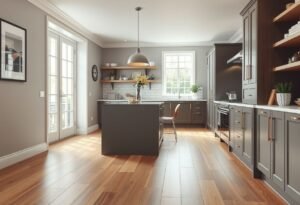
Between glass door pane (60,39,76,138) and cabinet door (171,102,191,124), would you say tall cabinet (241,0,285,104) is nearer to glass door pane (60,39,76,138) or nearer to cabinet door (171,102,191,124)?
glass door pane (60,39,76,138)

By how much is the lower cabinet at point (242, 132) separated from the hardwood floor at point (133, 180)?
0.60ft

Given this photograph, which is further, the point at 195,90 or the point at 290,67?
the point at 195,90

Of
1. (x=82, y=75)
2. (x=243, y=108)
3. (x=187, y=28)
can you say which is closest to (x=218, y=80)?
(x=187, y=28)

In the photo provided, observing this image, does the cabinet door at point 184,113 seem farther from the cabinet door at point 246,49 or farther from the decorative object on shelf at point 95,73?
the cabinet door at point 246,49

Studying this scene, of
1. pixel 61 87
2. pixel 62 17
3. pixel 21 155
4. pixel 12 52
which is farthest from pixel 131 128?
pixel 62 17

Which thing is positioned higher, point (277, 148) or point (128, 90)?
point (128, 90)

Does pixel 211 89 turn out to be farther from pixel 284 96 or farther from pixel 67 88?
pixel 284 96

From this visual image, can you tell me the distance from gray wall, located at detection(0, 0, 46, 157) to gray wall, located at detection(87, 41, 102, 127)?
271 cm

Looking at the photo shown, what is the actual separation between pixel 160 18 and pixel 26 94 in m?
3.22

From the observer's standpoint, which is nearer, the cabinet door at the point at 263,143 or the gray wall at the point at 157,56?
the cabinet door at the point at 263,143

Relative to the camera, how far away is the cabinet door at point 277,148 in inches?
103

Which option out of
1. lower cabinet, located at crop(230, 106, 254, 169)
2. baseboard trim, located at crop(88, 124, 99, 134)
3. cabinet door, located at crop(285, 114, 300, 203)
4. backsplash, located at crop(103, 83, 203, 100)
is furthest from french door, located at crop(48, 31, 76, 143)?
cabinet door, located at crop(285, 114, 300, 203)

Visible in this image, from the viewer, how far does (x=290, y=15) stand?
3357 mm

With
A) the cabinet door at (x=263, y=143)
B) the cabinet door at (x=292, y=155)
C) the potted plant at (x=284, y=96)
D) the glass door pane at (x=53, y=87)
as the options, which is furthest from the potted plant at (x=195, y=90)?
the cabinet door at (x=292, y=155)
